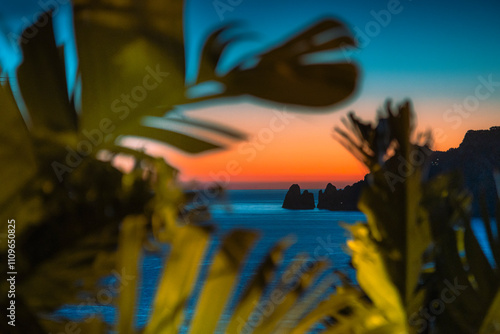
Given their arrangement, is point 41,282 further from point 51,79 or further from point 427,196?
point 427,196

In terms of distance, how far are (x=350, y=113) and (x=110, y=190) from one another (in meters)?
1.12

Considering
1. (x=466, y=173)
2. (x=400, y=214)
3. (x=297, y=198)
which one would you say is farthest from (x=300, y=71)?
(x=297, y=198)

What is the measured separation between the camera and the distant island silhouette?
63.5 inches

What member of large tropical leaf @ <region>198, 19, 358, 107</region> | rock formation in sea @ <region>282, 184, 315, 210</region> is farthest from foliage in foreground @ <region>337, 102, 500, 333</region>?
rock formation in sea @ <region>282, 184, 315, 210</region>

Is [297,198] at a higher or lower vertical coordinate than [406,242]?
lower

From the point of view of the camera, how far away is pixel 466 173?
2.02 metres

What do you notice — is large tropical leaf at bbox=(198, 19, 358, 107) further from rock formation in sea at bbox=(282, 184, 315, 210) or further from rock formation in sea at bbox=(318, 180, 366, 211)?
rock formation in sea at bbox=(282, 184, 315, 210)

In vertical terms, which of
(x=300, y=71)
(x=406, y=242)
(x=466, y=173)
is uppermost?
(x=300, y=71)

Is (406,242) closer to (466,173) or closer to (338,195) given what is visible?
(466,173)

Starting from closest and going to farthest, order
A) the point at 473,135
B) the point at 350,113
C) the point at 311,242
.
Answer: the point at 350,113 < the point at 473,135 < the point at 311,242

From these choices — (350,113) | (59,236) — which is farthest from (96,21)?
(350,113)

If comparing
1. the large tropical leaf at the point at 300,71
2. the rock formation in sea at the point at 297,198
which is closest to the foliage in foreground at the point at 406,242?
the large tropical leaf at the point at 300,71

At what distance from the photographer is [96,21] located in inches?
16.2

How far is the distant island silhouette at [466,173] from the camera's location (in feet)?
5.29
